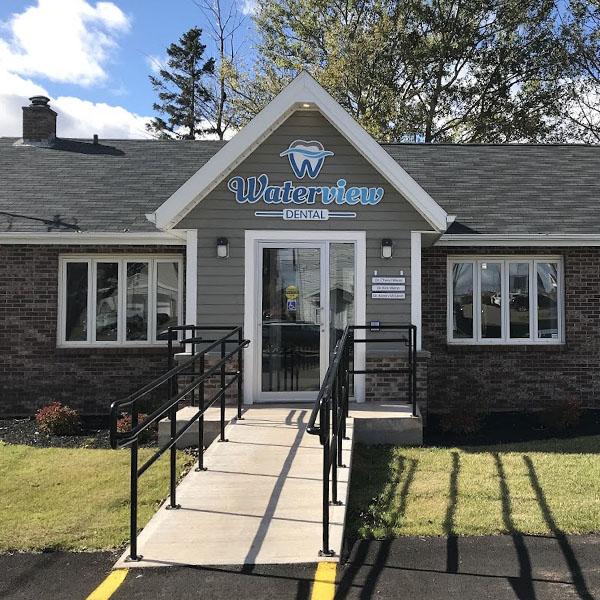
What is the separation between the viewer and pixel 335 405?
504 centimetres

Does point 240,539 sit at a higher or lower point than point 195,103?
lower

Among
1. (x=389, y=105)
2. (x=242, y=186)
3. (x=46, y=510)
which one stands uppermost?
(x=389, y=105)

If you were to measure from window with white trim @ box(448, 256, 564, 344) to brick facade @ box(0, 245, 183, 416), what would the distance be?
5.61 m

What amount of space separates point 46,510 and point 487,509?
388cm

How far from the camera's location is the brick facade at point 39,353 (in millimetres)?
9898

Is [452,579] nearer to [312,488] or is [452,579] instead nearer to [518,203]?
[312,488]

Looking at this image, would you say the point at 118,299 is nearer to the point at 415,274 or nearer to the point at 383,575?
the point at 415,274

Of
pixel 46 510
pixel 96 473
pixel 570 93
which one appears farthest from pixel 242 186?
pixel 570 93

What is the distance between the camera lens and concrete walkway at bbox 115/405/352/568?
4344 mm

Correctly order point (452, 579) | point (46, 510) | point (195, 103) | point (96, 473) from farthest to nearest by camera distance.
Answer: point (195, 103)
point (96, 473)
point (46, 510)
point (452, 579)

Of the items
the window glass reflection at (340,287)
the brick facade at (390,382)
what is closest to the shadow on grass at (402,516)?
the brick facade at (390,382)

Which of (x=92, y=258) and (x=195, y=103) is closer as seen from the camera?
(x=92, y=258)

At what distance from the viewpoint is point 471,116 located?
27.2 meters

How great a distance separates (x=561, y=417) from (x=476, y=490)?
3422 millimetres
